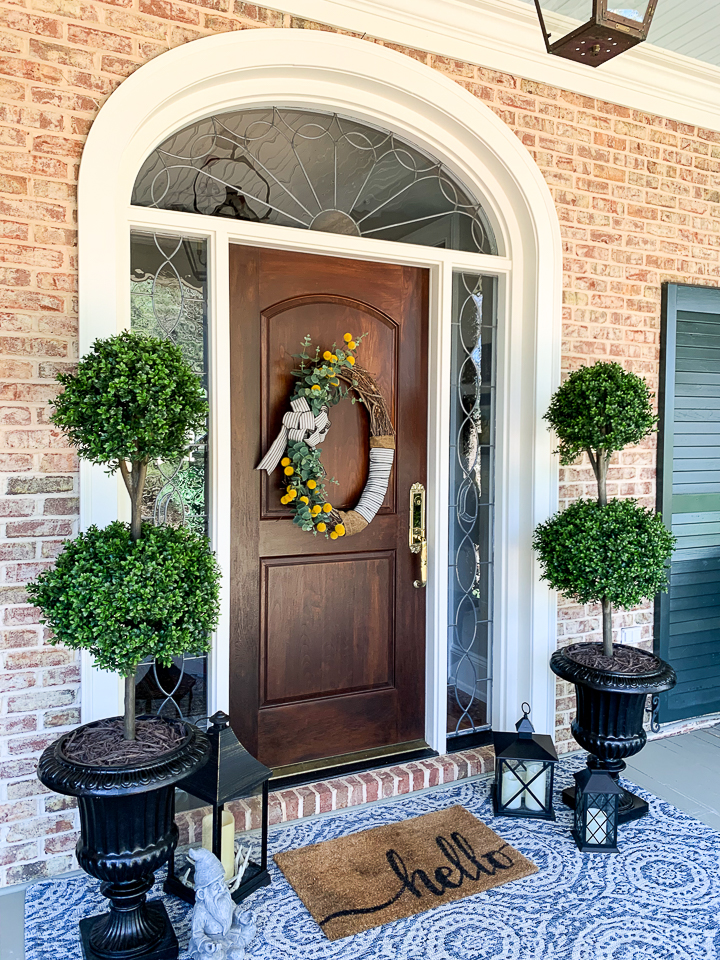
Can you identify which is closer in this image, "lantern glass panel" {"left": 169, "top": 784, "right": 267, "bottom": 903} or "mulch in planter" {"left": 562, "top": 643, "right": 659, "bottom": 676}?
"lantern glass panel" {"left": 169, "top": 784, "right": 267, "bottom": 903}

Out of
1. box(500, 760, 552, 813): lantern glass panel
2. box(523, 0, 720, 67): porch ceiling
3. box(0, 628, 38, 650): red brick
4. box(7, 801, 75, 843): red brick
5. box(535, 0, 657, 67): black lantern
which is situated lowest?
box(500, 760, 552, 813): lantern glass panel

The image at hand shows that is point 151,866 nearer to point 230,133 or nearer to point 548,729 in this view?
point 548,729

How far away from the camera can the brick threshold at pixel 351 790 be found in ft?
8.67

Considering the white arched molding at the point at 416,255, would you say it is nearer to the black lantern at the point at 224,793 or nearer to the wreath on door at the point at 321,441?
the wreath on door at the point at 321,441

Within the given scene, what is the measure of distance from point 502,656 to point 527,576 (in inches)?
15.0

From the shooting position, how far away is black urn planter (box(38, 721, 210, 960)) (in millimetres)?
1836

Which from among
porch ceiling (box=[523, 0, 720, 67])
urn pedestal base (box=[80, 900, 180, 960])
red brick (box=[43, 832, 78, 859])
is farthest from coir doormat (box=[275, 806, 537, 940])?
porch ceiling (box=[523, 0, 720, 67])

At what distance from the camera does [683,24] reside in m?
3.10

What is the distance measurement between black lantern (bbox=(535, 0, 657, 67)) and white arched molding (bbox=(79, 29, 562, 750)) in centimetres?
108

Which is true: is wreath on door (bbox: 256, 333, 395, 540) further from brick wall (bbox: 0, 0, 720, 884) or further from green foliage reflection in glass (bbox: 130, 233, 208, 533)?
brick wall (bbox: 0, 0, 720, 884)

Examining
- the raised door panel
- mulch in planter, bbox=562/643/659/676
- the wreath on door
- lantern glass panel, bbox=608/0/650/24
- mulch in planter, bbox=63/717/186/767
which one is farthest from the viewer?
the raised door panel

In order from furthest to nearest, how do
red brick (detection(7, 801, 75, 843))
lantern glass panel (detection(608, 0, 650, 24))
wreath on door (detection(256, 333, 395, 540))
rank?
wreath on door (detection(256, 333, 395, 540)) < red brick (detection(7, 801, 75, 843)) < lantern glass panel (detection(608, 0, 650, 24))

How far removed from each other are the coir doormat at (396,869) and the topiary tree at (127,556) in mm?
1023

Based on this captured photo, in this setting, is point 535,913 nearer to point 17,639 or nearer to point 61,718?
point 61,718
